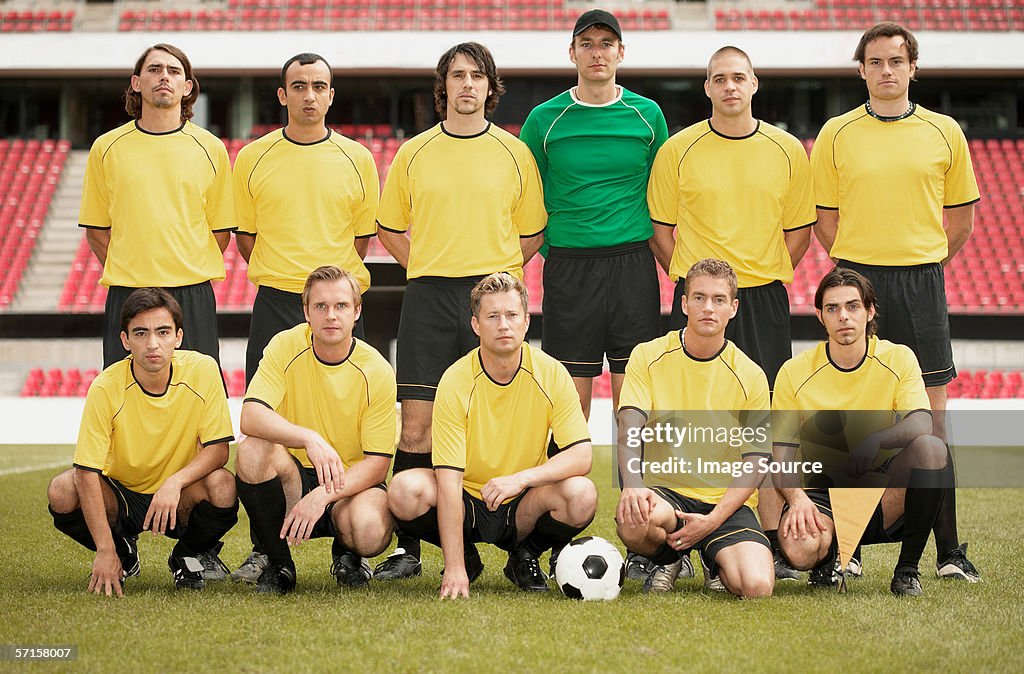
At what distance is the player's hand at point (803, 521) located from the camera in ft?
12.0

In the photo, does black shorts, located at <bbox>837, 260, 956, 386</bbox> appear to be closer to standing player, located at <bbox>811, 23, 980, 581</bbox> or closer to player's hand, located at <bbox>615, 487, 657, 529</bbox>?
standing player, located at <bbox>811, 23, 980, 581</bbox>

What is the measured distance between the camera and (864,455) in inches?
151

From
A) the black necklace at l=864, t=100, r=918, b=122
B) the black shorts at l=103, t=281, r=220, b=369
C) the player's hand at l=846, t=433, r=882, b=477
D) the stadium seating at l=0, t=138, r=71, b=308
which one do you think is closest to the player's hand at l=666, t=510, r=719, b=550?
the player's hand at l=846, t=433, r=882, b=477

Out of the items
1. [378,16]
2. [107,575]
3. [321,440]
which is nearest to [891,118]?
[321,440]

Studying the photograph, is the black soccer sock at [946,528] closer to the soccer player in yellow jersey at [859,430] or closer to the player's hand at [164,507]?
the soccer player in yellow jersey at [859,430]

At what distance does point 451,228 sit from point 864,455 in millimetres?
1902

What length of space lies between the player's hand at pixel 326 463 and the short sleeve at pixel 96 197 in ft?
5.42

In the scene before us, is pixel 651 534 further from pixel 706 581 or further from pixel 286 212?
pixel 286 212

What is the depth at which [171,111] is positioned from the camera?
455 centimetres

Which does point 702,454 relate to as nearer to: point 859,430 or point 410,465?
point 859,430

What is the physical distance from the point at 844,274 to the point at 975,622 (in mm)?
1315

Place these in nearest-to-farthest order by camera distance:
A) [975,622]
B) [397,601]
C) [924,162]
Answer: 1. [975,622]
2. [397,601]
3. [924,162]

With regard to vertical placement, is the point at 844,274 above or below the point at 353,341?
above

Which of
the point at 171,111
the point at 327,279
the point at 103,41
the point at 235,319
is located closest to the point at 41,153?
the point at 103,41
